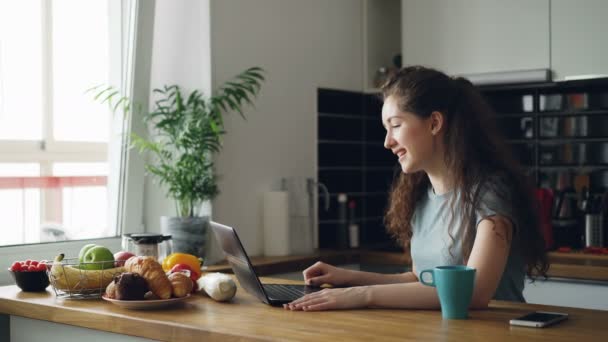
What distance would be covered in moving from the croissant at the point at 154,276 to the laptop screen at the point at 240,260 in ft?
0.60

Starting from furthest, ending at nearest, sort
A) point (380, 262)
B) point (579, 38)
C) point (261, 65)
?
point (380, 262) → point (261, 65) → point (579, 38)

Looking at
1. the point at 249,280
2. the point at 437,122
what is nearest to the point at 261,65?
the point at 437,122

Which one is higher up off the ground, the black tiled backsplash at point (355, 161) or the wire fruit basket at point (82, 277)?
the black tiled backsplash at point (355, 161)

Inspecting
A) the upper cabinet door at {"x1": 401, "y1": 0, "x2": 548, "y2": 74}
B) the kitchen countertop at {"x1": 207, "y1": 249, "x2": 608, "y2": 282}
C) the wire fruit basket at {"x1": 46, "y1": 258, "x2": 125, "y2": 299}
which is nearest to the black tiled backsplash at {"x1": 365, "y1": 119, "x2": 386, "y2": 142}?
the upper cabinet door at {"x1": 401, "y1": 0, "x2": 548, "y2": 74}

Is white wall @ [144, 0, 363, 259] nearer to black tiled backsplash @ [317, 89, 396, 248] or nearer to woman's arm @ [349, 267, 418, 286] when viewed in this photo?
black tiled backsplash @ [317, 89, 396, 248]

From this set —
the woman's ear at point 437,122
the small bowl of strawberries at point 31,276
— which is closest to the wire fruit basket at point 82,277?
the small bowl of strawberries at point 31,276

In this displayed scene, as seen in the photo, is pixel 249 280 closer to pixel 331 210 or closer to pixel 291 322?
pixel 291 322

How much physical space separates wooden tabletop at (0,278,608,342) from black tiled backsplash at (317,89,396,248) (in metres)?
1.92

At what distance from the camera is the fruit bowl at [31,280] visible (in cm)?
230

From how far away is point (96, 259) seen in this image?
2186 millimetres

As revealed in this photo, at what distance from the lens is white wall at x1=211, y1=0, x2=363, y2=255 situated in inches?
136

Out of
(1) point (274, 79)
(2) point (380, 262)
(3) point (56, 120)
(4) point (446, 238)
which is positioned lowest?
(2) point (380, 262)

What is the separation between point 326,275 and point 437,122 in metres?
0.51

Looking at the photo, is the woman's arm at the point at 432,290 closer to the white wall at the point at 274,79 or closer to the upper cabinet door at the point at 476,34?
the white wall at the point at 274,79
